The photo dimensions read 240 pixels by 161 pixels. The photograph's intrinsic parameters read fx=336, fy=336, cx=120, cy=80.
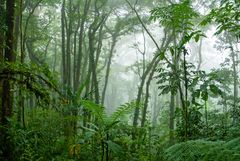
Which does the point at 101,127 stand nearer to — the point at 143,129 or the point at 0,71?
the point at 0,71

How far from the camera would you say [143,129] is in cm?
836

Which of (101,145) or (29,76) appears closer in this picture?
(29,76)

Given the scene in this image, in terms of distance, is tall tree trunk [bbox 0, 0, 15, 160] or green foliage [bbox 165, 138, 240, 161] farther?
tall tree trunk [bbox 0, 0, 15, 160]

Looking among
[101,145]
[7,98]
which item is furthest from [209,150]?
[7,98]

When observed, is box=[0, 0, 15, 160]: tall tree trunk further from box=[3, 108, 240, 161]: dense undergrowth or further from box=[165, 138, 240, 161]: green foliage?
box=[165, 138, 240, 161]: green foliage

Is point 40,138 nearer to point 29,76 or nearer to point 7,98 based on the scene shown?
point 7,98

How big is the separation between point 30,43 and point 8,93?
13595 millimetres

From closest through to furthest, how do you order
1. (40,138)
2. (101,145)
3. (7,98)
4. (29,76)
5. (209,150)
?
(209,150) → (29,76) → (101,145) → (7,98) → (40,138)

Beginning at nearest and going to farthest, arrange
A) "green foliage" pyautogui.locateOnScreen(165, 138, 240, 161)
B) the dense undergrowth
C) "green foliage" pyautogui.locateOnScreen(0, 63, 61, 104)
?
"green foliage" pyautogui.locateOnScreen(165, 138, 240, 161) < the dense undergrowth < "green foliage" pyautogui.locateOnScreen(0, 63, 61, 104)

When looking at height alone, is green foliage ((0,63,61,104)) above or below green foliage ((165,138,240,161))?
above

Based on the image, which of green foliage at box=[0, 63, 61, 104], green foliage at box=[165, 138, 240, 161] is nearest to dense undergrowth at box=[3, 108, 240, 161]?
green foliage at box=[165, 138, 240, 161]

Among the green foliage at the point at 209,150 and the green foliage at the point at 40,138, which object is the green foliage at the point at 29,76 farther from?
the green foliage at the point at 209,150

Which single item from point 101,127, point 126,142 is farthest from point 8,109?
point 126,142

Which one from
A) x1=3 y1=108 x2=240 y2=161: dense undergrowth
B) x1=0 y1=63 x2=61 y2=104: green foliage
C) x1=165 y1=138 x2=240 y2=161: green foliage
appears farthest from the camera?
x1=0 y1=63 x2=61 y2=104: green foliage
